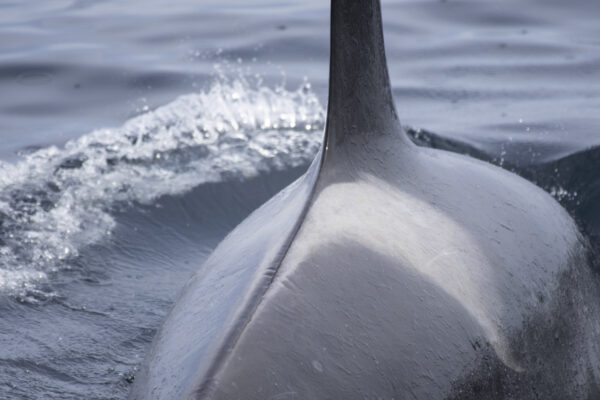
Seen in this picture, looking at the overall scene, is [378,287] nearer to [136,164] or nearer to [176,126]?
[136,164]

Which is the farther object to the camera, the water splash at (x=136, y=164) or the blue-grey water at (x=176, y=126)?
the water splash at (x=136, y=164)

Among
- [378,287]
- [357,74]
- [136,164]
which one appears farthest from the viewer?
[136,164]

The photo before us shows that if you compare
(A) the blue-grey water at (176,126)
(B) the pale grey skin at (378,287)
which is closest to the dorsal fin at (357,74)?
(B) the pale grey skin at (378,287)

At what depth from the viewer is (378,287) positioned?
2354 millimetres

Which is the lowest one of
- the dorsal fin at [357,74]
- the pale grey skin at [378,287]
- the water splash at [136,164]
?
the water splash at [136,164]

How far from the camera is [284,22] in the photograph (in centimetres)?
1020

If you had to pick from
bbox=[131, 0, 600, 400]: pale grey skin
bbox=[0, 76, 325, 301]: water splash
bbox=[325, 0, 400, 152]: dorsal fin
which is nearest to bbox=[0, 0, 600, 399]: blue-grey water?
bbox=[0, 76, 325, 301]: water splash

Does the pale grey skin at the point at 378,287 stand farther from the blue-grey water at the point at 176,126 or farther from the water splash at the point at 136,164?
the water splash at the point at 136,164

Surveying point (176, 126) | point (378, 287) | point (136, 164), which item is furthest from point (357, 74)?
point (176, 126)

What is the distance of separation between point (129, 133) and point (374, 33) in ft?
13.7

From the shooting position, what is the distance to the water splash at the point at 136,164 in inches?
203

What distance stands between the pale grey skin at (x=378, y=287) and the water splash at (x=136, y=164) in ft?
6.95

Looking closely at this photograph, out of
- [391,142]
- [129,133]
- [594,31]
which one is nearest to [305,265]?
[391,142]

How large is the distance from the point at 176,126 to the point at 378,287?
194 inches
